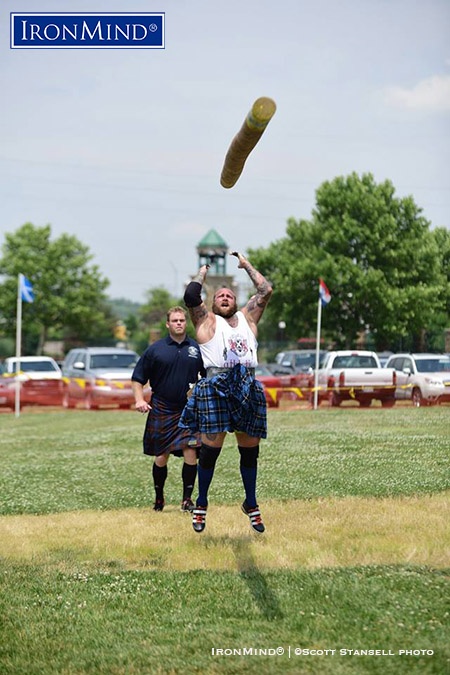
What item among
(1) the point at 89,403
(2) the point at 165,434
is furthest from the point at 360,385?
(2) the point at 165,434

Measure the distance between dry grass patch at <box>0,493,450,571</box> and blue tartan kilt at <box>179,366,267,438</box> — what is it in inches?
33.9

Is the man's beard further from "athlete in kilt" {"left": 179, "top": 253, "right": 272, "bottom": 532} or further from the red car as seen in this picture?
the red car

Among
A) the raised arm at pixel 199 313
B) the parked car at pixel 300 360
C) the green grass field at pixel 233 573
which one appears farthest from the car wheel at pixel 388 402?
the raised arm at pixel 199 313

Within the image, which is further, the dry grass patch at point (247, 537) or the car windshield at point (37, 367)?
the car windshield at point (37, 367)

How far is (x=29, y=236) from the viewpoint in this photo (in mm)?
61906

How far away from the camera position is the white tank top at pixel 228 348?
23.0 feet

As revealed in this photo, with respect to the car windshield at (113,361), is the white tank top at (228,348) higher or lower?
higher

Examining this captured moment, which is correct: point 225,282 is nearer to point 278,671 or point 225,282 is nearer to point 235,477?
point 235,477

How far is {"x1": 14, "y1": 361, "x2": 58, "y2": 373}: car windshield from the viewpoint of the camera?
3078 centimetres

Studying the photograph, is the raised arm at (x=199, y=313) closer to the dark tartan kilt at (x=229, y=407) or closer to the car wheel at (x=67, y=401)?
the dark tartan kilt at (x=229, y=407)

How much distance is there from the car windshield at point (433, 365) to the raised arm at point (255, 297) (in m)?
18.3

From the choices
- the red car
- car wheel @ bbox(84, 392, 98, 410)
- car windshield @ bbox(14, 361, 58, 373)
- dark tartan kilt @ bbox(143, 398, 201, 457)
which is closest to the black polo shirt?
dark tartan kilt @ bbox(143, 398, 201, 457)

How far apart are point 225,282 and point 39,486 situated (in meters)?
51.7

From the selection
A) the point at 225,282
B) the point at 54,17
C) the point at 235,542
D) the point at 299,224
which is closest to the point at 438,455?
the point at 235,542
